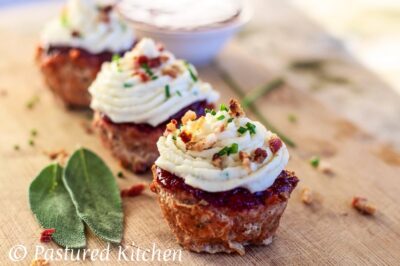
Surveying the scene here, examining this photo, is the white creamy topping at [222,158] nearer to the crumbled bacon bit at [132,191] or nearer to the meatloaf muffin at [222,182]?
the meatloaf muffin at [222,182]

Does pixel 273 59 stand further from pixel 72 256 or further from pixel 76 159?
pixel 72 256

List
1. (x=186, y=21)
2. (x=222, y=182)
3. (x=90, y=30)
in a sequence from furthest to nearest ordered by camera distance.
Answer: (x=186, y=21) < (x=90, y=30) < (x=222, y=182)

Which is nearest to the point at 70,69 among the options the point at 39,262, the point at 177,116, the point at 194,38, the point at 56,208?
the point at 194,38

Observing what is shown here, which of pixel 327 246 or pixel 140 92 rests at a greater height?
pixel 140 92

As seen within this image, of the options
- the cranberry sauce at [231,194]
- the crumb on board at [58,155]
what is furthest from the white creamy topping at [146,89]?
the cranberry sauce at [231,194]

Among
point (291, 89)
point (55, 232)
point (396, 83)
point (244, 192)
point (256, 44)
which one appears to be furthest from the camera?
point (256, 44)

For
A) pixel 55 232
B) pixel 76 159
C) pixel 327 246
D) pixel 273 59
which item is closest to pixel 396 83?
pixel 273 59
